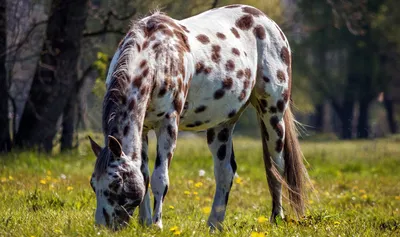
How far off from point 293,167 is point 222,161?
946 mm

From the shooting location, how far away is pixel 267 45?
29.4 ft

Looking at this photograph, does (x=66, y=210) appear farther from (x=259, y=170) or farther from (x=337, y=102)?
(x=337, y=102)

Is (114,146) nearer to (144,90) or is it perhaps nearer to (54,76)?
(144,90)

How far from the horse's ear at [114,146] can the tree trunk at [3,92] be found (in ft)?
28.2

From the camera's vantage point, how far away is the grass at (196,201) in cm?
698

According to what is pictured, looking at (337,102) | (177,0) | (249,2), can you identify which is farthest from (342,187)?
(337,102)

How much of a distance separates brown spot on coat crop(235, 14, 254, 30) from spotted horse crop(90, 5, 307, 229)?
0.01 m

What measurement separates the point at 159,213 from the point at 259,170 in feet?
29.9

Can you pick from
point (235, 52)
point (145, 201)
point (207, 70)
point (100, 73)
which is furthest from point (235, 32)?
point (100, 73)

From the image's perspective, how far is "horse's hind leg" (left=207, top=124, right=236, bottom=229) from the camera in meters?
8.55

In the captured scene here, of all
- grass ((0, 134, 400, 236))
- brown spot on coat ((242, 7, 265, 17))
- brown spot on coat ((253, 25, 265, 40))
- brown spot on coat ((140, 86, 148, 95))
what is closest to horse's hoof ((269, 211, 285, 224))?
grass ((0, 134, 400, 236))

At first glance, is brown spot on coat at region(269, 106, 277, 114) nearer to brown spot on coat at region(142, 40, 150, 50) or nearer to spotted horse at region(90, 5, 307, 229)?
spotted horse at region(90, 5, 307, 229)

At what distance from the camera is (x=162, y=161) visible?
7035 millimetres

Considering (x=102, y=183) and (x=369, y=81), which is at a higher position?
(x=102, y=183)
